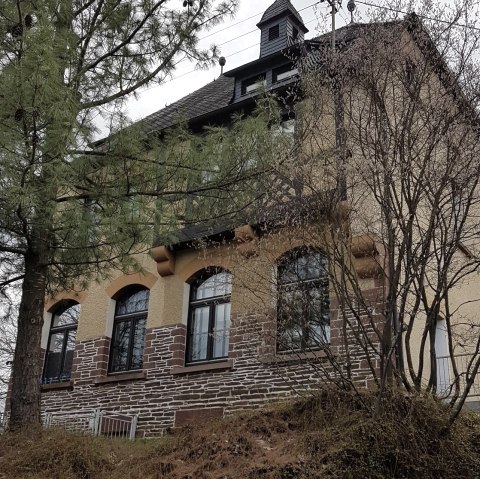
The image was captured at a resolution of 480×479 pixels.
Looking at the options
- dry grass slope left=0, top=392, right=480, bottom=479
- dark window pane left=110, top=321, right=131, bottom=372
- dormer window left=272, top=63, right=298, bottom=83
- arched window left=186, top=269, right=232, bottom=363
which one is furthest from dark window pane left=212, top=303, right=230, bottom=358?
dormer window left=272, top=63, right=298, bottom=83

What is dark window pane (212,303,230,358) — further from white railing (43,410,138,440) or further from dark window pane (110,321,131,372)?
dark window pane (110,321,131,372)

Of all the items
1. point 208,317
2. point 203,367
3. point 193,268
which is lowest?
point 203,367

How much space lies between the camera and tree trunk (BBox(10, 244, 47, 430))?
24.4 ft

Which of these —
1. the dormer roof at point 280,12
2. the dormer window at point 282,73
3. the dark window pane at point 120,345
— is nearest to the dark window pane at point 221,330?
the dark window pane at point 120,345

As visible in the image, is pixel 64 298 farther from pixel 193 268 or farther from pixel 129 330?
pixel 193 268

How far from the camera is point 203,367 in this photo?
11.0 metres

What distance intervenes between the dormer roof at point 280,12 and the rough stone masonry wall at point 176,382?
7565 mm

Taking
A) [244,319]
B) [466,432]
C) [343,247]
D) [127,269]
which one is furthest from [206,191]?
[466,432]

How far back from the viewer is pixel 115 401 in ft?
38.6

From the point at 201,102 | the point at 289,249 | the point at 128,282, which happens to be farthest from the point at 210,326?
the point at 201,102

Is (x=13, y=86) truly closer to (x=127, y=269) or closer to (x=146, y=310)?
(x=127, y=269)

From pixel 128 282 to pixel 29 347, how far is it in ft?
16.6

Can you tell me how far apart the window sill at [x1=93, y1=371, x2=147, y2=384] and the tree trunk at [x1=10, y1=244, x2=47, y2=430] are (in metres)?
4.07

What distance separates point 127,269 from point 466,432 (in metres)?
4.33
